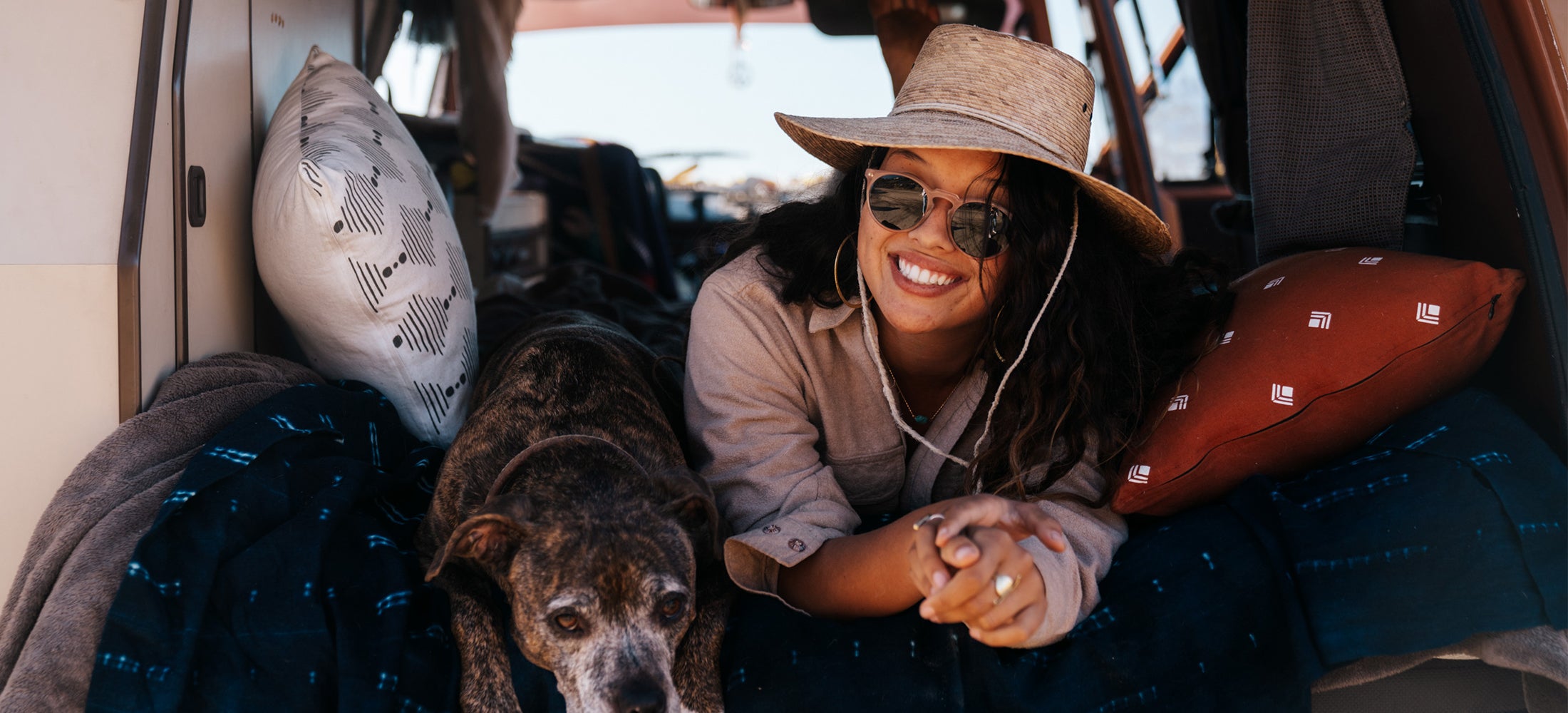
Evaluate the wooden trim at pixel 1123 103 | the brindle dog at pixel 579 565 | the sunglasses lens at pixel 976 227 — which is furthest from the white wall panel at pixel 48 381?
the wooden trim at pixel 1123 103

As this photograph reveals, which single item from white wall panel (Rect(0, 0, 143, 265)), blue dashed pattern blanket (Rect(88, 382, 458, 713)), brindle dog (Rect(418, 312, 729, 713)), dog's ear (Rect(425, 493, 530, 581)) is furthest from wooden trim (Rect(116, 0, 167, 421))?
dog's ear (Rect(425, 493, 530, 581))

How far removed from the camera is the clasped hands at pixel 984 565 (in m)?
1.62

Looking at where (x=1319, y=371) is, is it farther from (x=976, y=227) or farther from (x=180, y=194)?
(x=180, y=194)

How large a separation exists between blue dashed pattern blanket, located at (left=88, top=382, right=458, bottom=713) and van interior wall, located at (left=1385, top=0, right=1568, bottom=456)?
84.3 inches

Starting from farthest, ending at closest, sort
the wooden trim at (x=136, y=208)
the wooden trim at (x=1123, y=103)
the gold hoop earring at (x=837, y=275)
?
1. the wooden trim at (x=1123, y=103)
2. the gold hoop earring at (x=837, y=275)
3. the wooden trim at (x=136, y=208)

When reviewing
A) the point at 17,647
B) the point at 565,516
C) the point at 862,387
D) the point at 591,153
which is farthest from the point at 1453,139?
the point at 591,153

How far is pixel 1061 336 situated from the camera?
2.26 meters

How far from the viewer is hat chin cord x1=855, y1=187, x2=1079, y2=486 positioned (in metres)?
2.22

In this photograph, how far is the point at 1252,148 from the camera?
2.64m

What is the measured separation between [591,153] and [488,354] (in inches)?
102

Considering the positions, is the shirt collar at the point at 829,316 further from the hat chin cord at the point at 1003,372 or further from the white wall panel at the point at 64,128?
the white wall panel at the point at 64,128

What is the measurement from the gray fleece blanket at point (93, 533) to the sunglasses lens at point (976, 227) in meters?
1.61

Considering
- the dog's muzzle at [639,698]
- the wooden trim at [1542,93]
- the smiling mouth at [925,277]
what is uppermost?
the wooden trim at [1542,93]

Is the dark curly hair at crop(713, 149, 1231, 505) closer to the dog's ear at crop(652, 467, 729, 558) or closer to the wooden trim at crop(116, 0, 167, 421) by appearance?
the dog's ear at crop(652, 467, 729, 558)
